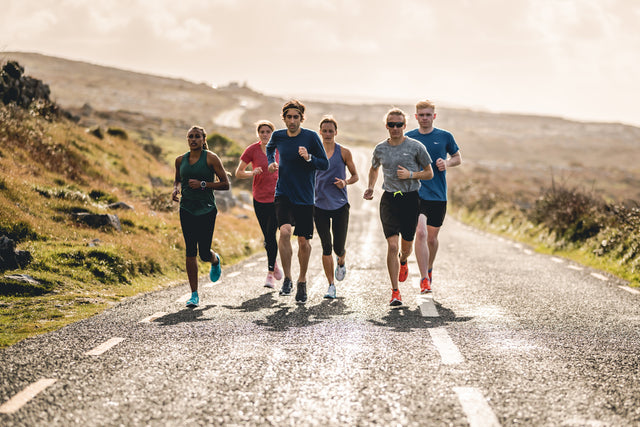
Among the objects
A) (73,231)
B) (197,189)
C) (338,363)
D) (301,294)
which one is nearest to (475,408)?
(338,363)

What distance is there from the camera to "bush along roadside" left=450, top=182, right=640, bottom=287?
12469mm

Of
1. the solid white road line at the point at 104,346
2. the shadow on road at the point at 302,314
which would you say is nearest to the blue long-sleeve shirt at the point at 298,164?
the shadow on road at the point at 302,314

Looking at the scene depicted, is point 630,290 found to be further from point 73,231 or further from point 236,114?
point 236,114

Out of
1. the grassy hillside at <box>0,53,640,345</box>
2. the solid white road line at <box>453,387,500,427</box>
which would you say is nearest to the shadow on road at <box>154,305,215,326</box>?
the grassy hillside at <box>0,53,640,345</box>

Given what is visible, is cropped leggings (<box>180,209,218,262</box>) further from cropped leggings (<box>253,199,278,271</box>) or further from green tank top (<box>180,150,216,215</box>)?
cropped leggings (<box>253,199,278,271</box>)

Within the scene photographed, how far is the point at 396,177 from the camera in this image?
780 cm

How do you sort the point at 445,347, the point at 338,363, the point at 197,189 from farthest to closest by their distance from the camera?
the point at 197,189 < the point at 445,347 < the point at 338,363

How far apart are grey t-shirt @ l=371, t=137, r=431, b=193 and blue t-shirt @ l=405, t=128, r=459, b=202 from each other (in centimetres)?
91

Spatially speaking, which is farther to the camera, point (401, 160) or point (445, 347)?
point (401, 160)

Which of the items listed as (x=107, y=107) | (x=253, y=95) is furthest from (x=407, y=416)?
(x=253, y=95)

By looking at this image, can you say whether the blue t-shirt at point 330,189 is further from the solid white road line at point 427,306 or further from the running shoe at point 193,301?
the running shoe at point 193,301

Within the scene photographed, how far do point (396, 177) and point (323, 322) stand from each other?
2.27m

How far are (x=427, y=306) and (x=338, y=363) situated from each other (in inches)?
116

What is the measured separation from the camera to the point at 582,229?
51.5 ft
